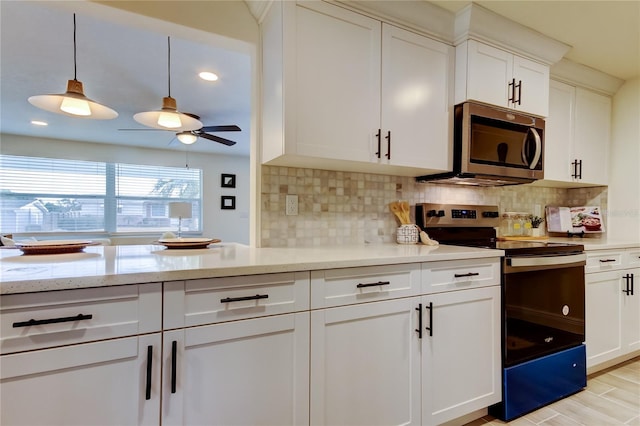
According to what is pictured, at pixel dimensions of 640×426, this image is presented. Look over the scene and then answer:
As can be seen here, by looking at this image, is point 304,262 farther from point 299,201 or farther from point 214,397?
point 299,201

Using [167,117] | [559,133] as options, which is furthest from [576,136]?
[167,117]

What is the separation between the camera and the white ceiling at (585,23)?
1801mm

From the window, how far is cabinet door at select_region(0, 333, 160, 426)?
5248mm

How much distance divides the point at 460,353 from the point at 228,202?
213 inches

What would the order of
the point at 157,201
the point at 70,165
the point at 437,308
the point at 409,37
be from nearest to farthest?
the point at 437,308
the point at 409,37
the point at 70,165
the point at 157,201

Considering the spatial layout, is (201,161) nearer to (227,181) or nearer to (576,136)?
(227,181)

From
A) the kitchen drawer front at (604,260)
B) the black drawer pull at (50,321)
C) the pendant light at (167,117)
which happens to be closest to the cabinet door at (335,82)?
the black drawer pull at (50,321)

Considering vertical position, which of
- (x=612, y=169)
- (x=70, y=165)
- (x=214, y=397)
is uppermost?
(x=70, y=165)

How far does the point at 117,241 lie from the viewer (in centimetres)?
540

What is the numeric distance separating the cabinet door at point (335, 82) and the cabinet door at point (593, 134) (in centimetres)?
199

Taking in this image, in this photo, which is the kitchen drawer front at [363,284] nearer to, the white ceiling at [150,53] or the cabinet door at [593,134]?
the white ceiling at [150,53]

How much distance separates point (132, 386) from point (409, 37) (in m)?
1.96

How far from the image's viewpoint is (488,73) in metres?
1.95

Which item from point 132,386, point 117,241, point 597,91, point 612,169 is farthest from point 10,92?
point 612,169
